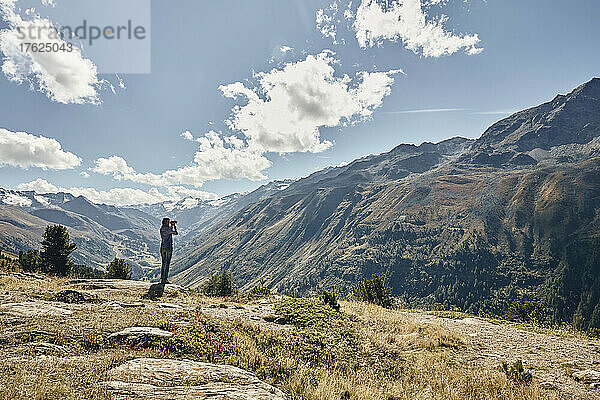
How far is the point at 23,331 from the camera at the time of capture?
9.42 meters

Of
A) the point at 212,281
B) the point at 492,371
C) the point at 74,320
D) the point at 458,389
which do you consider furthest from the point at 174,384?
the point at 212,281

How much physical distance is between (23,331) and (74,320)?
→ 75.7 inches

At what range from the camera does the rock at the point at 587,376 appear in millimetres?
10062

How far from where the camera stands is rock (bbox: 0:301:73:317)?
11.4m

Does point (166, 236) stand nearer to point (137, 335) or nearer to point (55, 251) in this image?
point (137, 335)

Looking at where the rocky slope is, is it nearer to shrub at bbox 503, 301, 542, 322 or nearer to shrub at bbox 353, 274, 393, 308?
shrub at bbox 503, 301, 542, 322

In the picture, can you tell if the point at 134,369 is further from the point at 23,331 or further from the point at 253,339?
the point at 253,339

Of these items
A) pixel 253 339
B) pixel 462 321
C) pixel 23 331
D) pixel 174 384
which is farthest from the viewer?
pixel 462 321

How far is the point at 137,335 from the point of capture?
34.4ft

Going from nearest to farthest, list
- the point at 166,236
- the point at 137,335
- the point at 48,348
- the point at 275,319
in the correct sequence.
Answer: the point at 48,348 < the point at 137,335 < the point at 275,319 < the point at 166,236

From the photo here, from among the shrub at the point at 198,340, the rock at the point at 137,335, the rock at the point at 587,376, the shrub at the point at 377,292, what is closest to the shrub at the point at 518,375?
the rock at the point at 587,376

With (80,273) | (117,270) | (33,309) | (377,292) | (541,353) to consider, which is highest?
(33,309)

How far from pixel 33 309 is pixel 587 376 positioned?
21.3m

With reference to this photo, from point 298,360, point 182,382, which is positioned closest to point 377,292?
point 298,360
